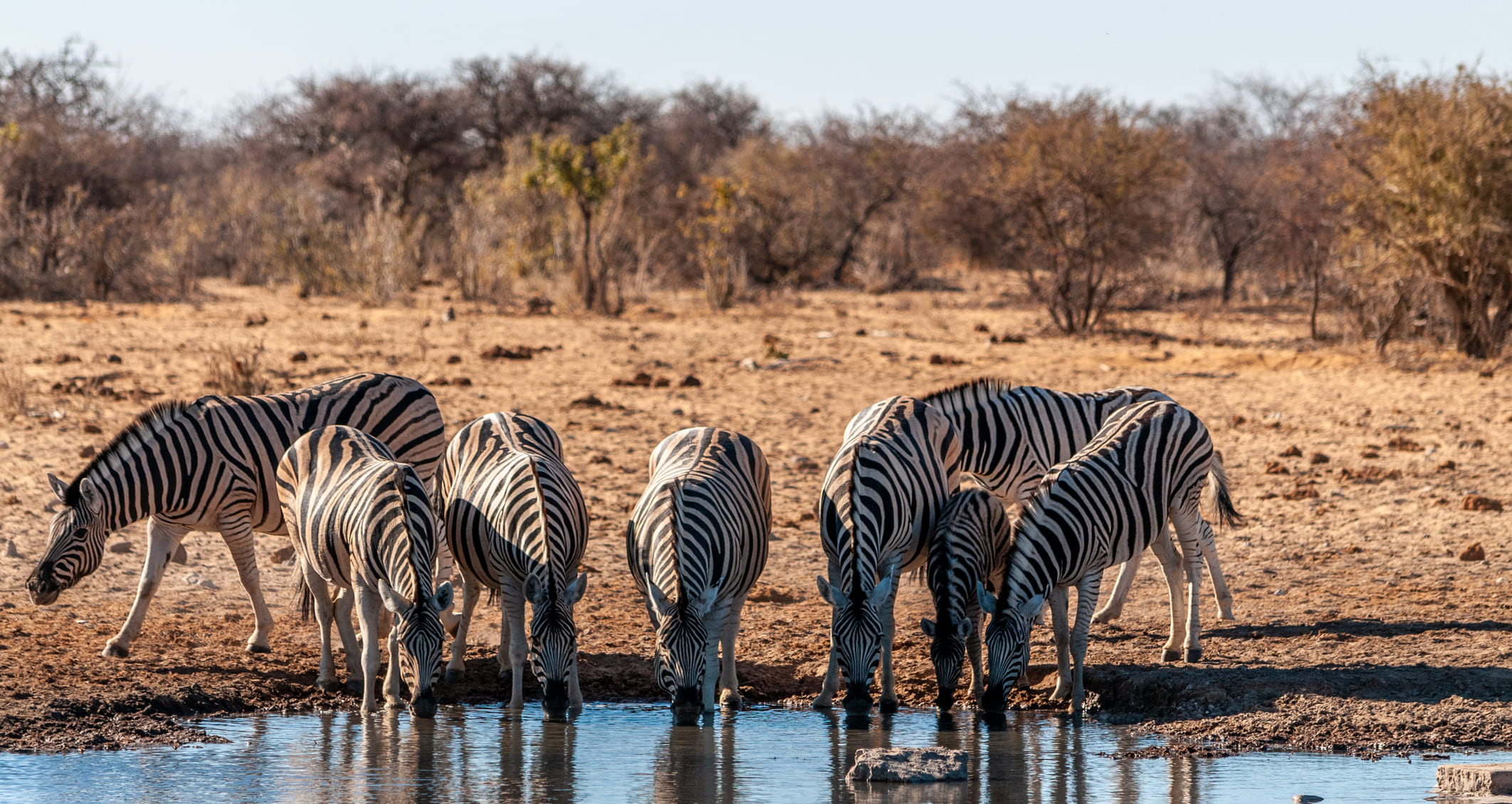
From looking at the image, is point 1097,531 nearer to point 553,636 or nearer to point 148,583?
point 553,636

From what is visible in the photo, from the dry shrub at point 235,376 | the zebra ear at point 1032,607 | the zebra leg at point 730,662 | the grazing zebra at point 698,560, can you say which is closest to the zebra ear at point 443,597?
the grazing zebra at point 698,560

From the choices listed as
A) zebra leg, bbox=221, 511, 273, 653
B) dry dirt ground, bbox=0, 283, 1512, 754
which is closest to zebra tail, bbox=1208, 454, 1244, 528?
dry dirt ground, bbox=0, 283, 1512, 754

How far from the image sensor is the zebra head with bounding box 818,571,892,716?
6.14 meters

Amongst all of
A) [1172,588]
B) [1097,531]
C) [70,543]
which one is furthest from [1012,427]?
[70,543]

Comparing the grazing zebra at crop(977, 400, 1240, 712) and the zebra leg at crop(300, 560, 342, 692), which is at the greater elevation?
the grazing zebra at crop(977, 400, 1240, 712)

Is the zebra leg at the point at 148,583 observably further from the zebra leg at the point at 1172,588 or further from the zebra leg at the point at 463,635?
the zebra leg at the point at 1172,588

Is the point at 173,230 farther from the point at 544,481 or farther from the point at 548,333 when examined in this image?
the point at 544,481

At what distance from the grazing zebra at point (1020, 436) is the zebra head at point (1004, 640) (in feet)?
5.72

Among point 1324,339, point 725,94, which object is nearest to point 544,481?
point 1324,339

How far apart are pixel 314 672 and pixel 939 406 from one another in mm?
3481

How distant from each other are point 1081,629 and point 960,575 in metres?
0.61

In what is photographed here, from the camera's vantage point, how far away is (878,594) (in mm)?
6152

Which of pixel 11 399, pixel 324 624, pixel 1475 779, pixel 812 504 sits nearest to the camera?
pixel 1475 779

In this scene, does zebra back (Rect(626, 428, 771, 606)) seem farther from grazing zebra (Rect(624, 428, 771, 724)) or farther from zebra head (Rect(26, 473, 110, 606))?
zebra head (Rect(26, 473, 110, 606))
